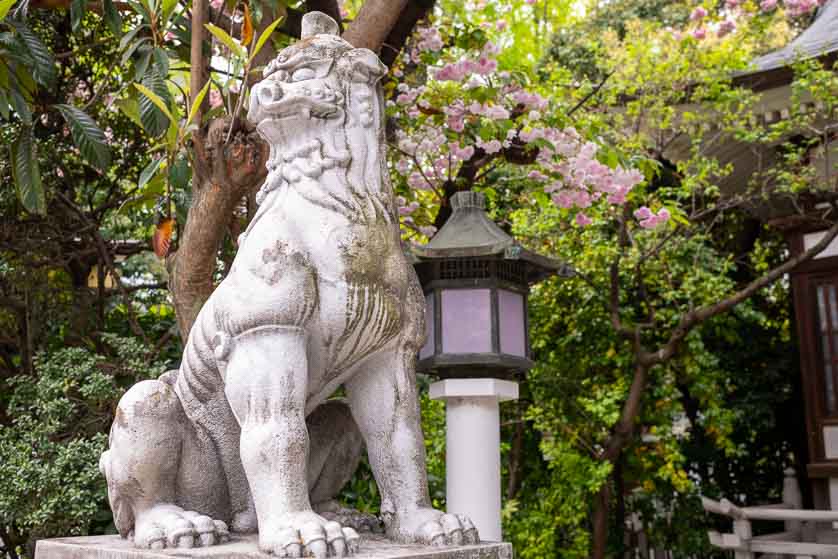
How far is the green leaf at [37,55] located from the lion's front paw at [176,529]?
2.09 meters

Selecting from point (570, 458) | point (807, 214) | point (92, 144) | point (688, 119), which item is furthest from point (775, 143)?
point (92, 144)

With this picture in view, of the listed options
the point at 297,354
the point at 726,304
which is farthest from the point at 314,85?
the point at 726,304

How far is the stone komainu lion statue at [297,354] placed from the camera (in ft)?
5.83

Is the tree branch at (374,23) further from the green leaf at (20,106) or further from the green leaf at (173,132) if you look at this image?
the green leaf at (20,106)

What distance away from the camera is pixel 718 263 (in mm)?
7590

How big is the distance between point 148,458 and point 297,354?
45cm

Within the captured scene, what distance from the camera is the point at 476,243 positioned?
3.90 m

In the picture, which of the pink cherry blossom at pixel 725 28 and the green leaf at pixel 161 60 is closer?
the green leaf at pixel 161 60

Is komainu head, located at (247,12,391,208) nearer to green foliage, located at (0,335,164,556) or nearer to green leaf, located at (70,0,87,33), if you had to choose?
green leaf, located at (70,0,87,33)

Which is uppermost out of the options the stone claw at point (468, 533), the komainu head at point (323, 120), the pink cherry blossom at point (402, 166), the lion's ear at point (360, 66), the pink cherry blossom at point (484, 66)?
the pink cherry blossom at point (484, 66)

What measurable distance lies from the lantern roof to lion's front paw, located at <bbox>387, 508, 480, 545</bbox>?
6.82ft

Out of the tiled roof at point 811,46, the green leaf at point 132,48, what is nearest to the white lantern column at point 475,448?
the green leaf at point 132,48

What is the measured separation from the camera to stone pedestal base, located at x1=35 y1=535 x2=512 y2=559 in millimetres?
1653

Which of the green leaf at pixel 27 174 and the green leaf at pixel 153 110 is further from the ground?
the green leaf at pixel 153 110
